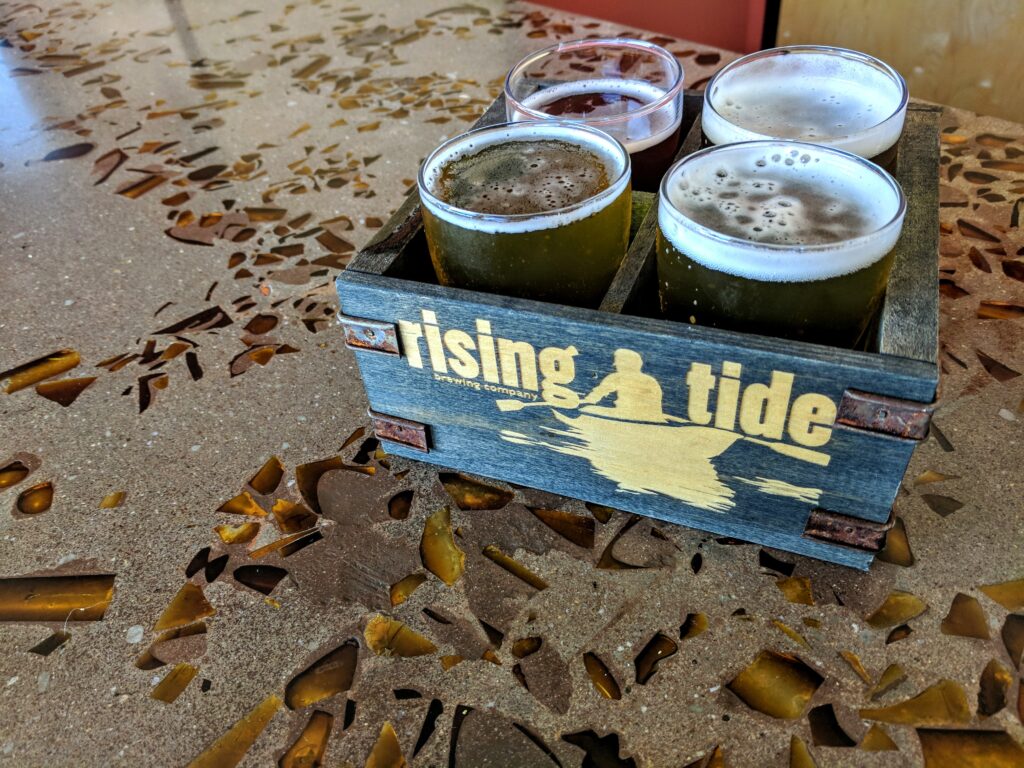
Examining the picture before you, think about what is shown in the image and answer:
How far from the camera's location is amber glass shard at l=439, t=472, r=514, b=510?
0.60 meters

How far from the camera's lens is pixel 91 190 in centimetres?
103

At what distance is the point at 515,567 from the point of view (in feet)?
1.83

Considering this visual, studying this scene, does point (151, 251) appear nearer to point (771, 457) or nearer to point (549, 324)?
point (549, 324)

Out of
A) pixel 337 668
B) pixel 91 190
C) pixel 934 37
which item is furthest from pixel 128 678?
pixel 934 37

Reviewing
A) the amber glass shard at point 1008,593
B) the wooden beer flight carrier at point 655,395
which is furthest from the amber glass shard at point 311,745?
the amber glass shard at point 1008,593

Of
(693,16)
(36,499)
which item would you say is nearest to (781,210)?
(36,499)

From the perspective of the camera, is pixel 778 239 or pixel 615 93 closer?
pixel 778 239

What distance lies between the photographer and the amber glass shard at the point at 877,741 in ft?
1.47

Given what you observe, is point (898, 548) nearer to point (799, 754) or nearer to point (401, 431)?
point (799, 754)

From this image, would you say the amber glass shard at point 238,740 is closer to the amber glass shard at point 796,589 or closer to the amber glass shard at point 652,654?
the amber glass shard at point 652,654

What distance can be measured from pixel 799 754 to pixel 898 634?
11 cm

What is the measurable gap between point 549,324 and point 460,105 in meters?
0.77

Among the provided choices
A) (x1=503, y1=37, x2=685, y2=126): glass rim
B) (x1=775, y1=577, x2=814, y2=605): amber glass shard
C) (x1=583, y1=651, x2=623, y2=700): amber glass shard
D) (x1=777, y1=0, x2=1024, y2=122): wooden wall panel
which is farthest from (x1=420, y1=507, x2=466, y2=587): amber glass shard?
(x1=777, y1=0, x2=1024, y2=122): wooden wall panel

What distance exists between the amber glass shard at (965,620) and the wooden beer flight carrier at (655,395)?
0.19 feet
